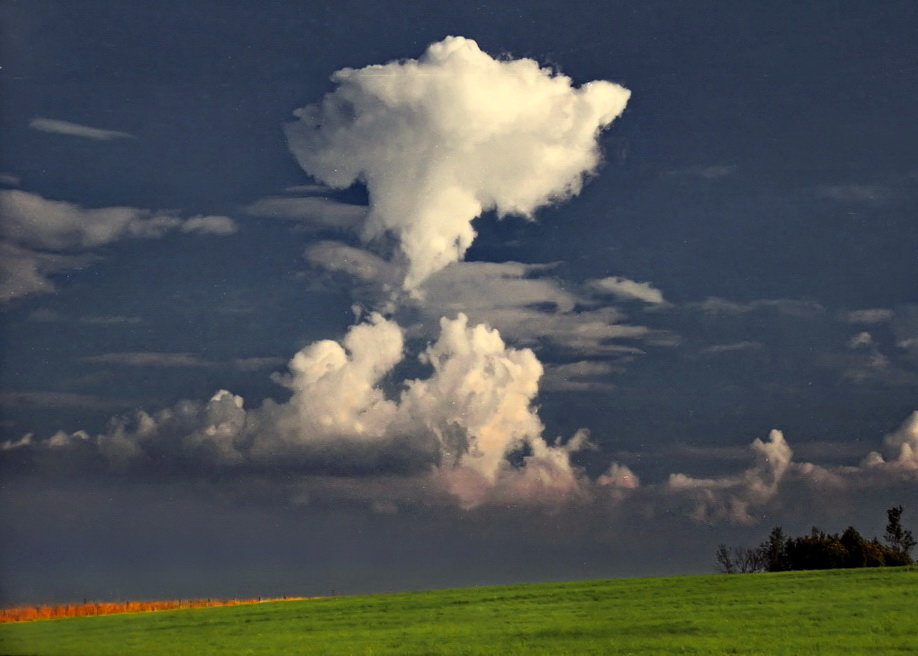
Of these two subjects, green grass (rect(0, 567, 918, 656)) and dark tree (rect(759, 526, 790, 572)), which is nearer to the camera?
green grass (rect(0, 567, 918, 656))

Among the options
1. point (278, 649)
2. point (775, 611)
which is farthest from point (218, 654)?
point (775, 611)

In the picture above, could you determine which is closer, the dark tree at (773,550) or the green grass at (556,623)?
the green grass at (556,623)

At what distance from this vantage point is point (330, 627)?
56.1 m

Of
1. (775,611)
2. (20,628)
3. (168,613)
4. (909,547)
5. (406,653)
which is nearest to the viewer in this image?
(406,653)

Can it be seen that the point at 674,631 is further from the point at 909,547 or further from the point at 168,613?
the point at 909,547

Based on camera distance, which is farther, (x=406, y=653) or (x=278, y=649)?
(x=278, y=649)

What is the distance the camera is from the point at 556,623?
52500 millimetres

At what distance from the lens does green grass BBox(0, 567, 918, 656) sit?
149ft

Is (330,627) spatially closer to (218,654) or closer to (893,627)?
(218,654)

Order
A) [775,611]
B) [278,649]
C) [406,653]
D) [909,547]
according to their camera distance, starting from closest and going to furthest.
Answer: [406,653], [278,649], [775,611], [909,547]

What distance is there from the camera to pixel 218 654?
47.5m

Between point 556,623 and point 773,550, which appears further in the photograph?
point 773,550

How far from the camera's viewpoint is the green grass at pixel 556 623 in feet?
149

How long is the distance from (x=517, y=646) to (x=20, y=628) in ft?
120
